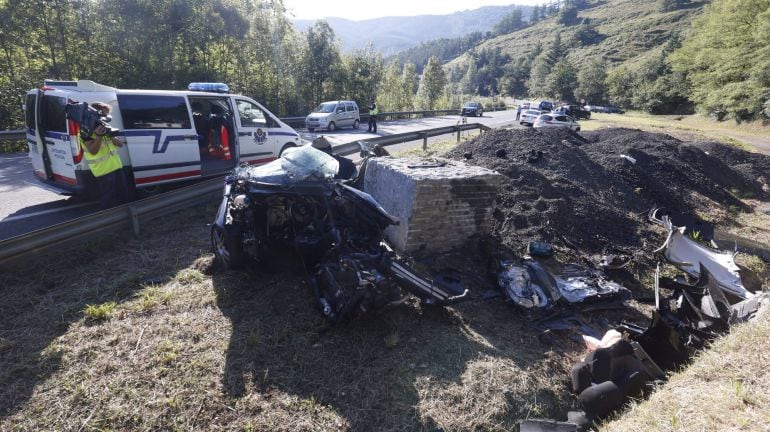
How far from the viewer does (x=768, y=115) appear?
1086 inches

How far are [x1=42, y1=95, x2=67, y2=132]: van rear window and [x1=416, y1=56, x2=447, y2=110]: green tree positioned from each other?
49267 mm

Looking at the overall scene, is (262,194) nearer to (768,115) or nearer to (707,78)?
(768,115)

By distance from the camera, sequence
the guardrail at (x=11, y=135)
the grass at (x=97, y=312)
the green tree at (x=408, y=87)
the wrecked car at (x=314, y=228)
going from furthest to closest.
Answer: the green tree at (x=408, y=87), the guardrail at (x=11, y=135), the wrecked car at (x=314, y=228), the grass at (x=97, y=312)

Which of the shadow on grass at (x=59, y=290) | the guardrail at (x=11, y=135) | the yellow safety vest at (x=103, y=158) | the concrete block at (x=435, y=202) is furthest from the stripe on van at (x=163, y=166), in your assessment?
the guardrail at (x=11, y=135)

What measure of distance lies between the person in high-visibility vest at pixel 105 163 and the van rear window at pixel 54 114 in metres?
0.39

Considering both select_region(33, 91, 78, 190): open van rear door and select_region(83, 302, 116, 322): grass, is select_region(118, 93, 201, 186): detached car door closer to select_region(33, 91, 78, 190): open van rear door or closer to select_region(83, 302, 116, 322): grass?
select_region(33, 91, 78, 190): open van rear door

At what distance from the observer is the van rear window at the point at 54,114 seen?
5379 millimetres

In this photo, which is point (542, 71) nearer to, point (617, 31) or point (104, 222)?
Answer: point (617, 31)

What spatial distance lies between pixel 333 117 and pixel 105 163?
15.5 m

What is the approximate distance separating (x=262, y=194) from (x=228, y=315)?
121cm

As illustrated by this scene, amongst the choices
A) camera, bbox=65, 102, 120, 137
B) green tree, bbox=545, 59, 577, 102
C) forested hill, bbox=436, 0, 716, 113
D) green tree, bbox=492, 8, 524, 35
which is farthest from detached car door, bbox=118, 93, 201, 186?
green tree, bbox=492, 8, 524, 35

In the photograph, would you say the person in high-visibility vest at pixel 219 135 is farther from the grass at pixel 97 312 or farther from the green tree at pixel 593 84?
the green tree at pixel 593 84

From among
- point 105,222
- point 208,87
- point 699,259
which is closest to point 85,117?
point 105,222

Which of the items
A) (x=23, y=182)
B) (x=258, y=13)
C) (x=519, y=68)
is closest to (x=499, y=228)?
(x=23, y=182)
